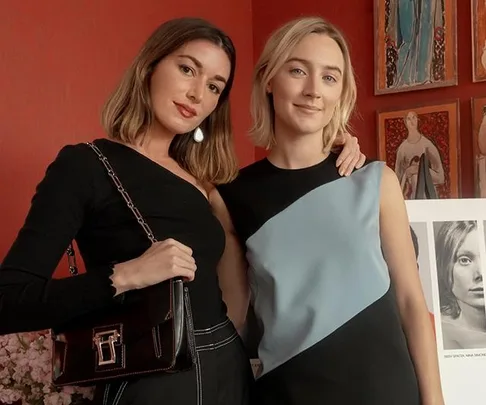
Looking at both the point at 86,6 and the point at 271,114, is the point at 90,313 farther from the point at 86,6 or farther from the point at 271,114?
the point at 86,6

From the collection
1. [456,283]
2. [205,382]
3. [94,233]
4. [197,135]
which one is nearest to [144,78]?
[197,135]

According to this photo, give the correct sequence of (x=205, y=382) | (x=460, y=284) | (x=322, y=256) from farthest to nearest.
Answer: (x=460, y=284) → (x=322, y=256) → (x=205, y=382)

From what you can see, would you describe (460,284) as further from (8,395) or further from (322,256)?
(8,395)

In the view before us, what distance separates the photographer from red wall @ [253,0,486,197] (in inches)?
81.4

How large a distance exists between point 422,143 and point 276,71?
93 centimetres

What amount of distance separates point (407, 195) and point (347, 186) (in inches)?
34.1

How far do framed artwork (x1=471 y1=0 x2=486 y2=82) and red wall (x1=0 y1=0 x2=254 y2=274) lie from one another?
3.27 feet

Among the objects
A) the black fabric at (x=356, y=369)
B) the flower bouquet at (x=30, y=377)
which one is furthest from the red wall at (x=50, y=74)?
the black fabric at (x=356, y=369)

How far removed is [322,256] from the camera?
127cm

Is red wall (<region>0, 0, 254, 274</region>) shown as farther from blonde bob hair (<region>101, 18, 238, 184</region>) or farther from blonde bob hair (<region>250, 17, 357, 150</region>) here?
blonde bob hair (<region>250, 17, 357, 150</region>)

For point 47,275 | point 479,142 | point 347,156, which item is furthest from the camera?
point 479,142

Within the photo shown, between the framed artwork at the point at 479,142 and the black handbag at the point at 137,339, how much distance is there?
1202 mm

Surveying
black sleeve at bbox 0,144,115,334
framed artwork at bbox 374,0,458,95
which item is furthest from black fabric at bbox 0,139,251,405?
framed artwork at bbox 374,0,458,95

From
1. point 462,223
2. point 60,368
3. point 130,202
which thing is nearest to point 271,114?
point 130,202
